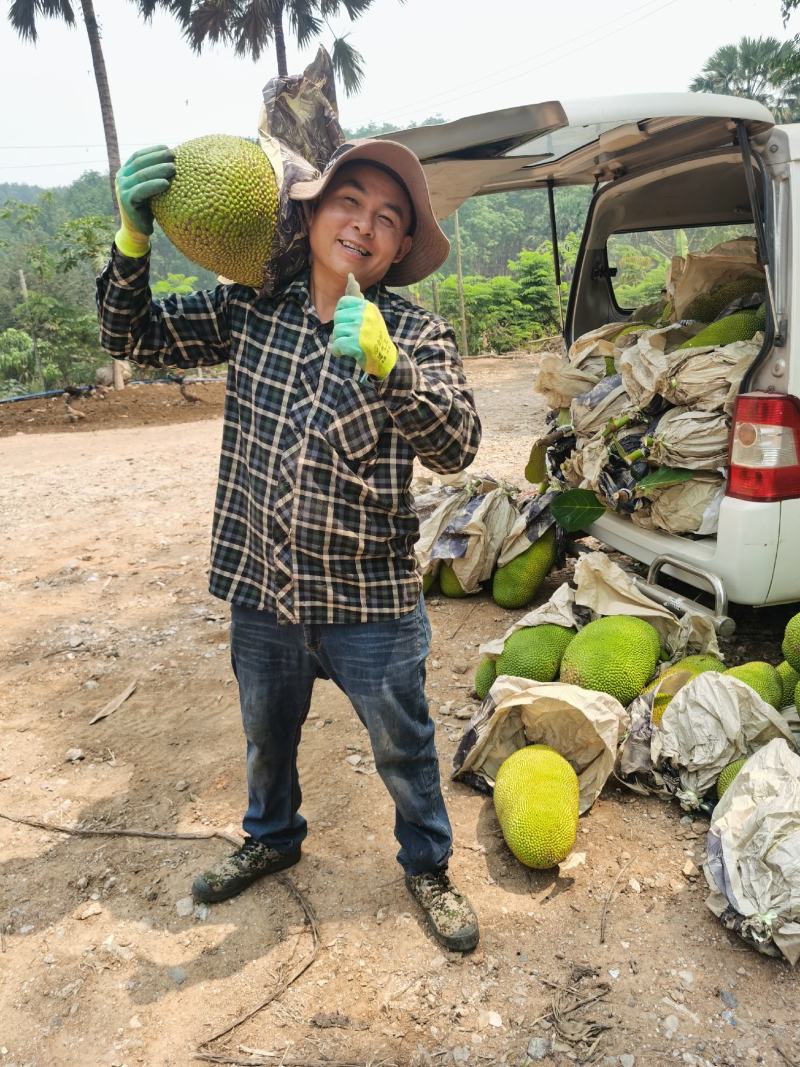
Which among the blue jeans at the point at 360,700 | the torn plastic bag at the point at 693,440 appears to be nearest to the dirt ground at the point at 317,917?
the blue jeans at the point at 360,700

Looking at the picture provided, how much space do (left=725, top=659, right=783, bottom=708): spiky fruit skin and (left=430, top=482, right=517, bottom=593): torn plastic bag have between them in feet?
4.84

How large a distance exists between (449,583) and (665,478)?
1.24 m

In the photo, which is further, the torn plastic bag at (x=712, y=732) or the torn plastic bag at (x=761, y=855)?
the torn plastic bag at (x=712, y=732)

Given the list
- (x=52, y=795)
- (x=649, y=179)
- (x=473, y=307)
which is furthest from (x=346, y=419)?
(x=473, y=307)

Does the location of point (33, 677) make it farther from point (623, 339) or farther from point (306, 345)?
point (623, 339)

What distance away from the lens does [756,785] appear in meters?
2.09

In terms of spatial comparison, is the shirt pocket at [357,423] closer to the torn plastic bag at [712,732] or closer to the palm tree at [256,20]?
the torn plastic bag at [712,732]

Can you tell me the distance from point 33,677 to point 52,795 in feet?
3.08

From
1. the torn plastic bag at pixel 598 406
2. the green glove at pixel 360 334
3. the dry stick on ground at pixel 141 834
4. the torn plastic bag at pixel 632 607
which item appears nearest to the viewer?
the green glove at pixel 360 334

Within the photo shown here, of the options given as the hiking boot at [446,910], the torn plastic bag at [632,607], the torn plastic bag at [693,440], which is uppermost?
the torn plastic bag at [693,440]

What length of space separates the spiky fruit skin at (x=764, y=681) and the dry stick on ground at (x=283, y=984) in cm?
141

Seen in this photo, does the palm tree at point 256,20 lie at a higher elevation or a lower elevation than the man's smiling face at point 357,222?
higher

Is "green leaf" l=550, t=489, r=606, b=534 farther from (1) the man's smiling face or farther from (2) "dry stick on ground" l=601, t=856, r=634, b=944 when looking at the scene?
(1) the man's smiling face

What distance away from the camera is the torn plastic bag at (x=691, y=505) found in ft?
9.61
